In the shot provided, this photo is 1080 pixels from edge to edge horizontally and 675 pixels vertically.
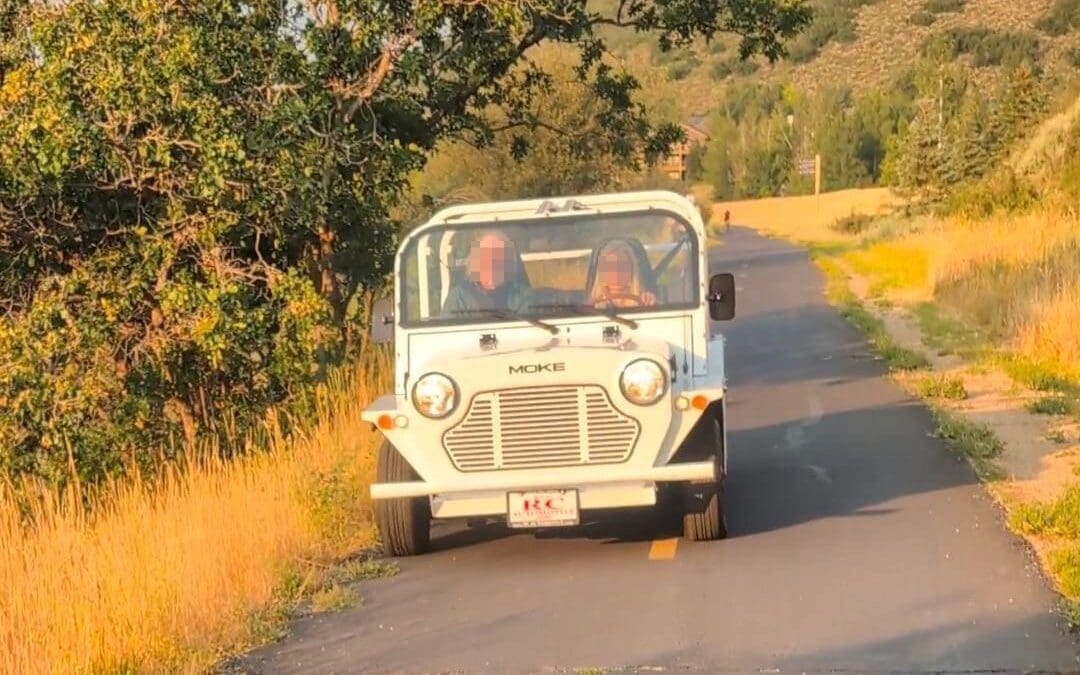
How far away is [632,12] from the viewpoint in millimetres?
16156

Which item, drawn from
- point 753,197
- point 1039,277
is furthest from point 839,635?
point 753,197

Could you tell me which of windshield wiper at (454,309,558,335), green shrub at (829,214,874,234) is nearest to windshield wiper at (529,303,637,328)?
windshield wiper at (454,309,558,335)

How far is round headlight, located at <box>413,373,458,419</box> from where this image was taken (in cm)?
874

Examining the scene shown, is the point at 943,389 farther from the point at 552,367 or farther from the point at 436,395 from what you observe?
the point at 436,395

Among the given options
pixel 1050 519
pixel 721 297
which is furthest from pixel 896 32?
pixel 1050 519

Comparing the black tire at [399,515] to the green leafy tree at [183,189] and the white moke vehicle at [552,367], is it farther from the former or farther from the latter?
the green leafy tree at [183,189]

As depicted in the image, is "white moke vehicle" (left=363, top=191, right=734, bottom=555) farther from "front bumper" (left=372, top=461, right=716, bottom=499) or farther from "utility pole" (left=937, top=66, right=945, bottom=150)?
"utility pole" (left=937, top=66, right=945, bottom=150)

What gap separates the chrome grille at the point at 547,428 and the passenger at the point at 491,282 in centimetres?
112

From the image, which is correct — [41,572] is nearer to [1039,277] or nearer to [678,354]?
[678,354]

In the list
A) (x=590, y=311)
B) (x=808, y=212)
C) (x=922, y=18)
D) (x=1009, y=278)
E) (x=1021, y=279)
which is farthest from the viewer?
(x=922, y=18)

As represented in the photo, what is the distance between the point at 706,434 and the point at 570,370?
3.24ft

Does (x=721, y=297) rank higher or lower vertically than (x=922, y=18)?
lower

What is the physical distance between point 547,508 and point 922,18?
126237 millimetres

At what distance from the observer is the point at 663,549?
30.6 feet
